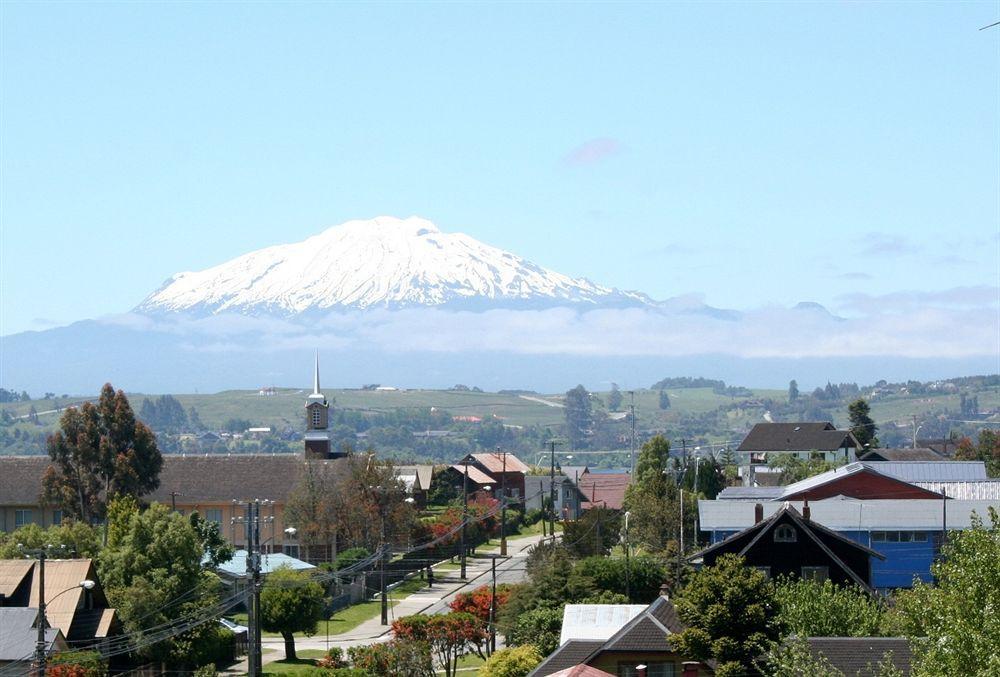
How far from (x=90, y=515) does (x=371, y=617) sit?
31.1m

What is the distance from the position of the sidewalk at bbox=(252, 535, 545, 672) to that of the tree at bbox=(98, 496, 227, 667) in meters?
3.18

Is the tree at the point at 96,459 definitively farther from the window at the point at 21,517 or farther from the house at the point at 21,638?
the house at the point at 21,638

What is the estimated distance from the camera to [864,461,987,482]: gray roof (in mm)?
113562

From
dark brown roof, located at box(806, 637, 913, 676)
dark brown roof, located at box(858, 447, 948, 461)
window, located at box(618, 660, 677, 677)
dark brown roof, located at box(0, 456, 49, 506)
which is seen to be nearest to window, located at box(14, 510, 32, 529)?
dark brown roof, located at box(0, 456, 49, 506)

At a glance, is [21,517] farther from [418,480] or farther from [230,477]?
[418,480]

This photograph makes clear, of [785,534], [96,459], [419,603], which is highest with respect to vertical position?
[96,459]

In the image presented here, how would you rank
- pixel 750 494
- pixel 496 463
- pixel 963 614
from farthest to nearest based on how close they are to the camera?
1. pixel 496 463
2. pixel 750 494
3. pixel 963 614

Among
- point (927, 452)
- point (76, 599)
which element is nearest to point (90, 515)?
point (76, 599)

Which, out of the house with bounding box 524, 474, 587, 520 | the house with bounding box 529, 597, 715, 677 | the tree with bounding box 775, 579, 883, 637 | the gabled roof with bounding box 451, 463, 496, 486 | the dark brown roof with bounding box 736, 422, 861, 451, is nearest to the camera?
the house with bounding box 529, 597, 715, 677

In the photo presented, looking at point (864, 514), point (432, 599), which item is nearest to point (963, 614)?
point (864, 514)

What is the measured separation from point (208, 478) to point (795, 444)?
5857cm

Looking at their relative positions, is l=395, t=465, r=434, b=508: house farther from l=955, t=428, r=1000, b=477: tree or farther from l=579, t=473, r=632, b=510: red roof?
l=955, t=428, r=1000, b=477: tree

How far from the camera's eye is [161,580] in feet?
237

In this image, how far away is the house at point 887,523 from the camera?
8562cm
